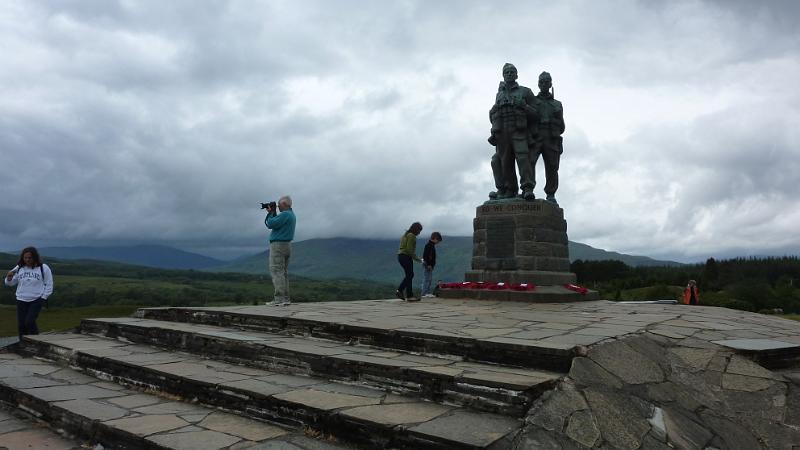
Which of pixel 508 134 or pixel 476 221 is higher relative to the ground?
pixel 508 134

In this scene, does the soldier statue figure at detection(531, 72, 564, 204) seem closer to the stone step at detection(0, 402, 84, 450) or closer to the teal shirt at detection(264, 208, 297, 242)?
the teal shirt at detection(264, 208, 297, 242)

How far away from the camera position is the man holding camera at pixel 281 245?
10.2m

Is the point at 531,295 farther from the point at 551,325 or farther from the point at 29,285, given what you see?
the point at 29,285

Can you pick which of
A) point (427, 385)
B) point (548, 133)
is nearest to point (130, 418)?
point (427, 385)

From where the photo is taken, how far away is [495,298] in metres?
11.9

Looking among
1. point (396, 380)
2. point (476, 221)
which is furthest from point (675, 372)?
point (476, 221)

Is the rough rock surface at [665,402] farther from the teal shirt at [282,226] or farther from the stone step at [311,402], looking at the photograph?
the teal shirt at [282,226]

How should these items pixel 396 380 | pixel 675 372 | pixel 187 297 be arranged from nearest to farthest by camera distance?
pixel 396 380
pixel 675 372
pixel 187 297

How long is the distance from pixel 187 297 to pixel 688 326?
279 ft

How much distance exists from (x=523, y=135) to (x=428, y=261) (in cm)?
422

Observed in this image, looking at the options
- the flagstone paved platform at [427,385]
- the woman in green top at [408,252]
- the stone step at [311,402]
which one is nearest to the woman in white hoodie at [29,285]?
the flagstone paved platform at [427,385]

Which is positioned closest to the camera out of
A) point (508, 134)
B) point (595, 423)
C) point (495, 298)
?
point (595, 423)

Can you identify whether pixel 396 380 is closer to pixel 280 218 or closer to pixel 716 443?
pixel 716 443

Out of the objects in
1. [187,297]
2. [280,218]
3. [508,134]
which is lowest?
[187,297]
